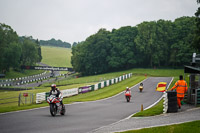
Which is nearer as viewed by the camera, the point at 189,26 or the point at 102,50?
the point at 189,26

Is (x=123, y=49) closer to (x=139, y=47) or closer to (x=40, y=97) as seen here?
(x=139, y=47)

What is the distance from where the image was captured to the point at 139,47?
303 feet

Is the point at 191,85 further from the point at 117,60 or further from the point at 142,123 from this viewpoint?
the point at 117,60

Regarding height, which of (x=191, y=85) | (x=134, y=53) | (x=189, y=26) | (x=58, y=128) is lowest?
(x=58, y=128)

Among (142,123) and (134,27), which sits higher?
(134,27)

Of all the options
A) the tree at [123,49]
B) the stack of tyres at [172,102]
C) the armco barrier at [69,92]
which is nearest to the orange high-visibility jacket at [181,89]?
the stack of tyres at [172,102]

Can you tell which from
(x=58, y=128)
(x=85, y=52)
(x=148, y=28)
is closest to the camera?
(x=58, y=128)

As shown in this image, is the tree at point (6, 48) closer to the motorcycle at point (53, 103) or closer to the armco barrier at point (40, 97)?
the armco barrier at point (40, 97)

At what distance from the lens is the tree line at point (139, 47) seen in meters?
85.4

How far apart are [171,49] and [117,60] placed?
19.6 meters

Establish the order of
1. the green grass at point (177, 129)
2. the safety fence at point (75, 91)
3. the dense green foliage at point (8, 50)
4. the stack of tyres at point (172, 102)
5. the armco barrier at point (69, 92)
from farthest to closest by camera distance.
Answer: the dense green foliage at point (8, 50) < the armco barrier at point (69, 92) < the safety fence at point (75, 91) < the stack of tyres at point (172, 102) < the green grass at point (177, 129)

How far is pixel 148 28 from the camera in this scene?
91.4 metres

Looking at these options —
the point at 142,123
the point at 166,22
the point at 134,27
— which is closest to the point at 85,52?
the point at 134,27

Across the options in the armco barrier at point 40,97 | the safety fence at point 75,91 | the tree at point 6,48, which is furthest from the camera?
the tree at point 6,48
